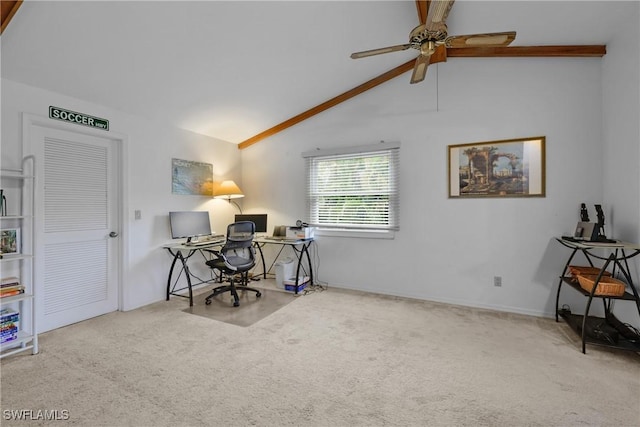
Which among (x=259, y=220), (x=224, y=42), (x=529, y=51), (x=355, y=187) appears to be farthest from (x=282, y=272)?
(x=529, y=51)

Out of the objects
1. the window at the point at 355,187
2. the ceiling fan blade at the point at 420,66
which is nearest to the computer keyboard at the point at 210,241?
the window at the point at 355,187

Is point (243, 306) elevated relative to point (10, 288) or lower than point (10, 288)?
lower

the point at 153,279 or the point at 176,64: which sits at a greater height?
the point at 176,64

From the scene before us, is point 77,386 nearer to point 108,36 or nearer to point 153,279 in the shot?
point 153,279

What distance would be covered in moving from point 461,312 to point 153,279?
3796 millimetres

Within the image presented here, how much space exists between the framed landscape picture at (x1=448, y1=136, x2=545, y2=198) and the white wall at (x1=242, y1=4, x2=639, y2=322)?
0.08 meters

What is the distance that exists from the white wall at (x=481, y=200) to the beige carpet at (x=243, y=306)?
90 cm

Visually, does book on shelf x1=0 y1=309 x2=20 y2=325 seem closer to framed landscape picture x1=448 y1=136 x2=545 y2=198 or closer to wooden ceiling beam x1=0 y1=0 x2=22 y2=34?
wooden ceiling beam x1=0 y1=0 x2=22 y2=34

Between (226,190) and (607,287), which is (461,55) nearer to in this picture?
(607,287)

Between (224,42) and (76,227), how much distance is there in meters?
2.46

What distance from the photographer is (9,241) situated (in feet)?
8.35

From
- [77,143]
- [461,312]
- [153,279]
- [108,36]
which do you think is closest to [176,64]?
[108,36]

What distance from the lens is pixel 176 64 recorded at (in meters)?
2.90

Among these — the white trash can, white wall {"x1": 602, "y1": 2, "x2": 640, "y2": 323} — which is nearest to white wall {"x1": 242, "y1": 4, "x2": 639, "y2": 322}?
white wall {"x1": 602, "y1": 2, "x2": 640, "y2": 323}
